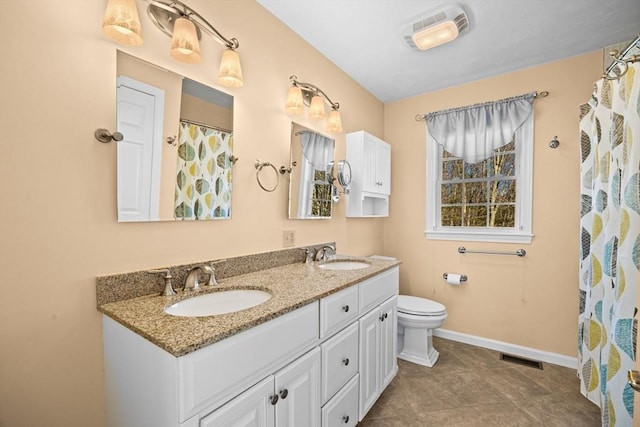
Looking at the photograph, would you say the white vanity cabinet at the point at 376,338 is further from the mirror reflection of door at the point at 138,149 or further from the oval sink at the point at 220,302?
the mirror reflection of door at the point at 138,149

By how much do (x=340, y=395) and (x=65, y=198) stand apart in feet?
4.77

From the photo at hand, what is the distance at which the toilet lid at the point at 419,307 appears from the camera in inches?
90.3

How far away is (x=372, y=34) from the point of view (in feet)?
6.51

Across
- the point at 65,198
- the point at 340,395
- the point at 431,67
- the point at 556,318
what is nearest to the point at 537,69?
the point at 431,67

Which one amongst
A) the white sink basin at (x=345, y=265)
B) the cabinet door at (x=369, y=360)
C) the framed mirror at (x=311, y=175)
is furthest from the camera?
the white sink basin at (x=345, y=265)

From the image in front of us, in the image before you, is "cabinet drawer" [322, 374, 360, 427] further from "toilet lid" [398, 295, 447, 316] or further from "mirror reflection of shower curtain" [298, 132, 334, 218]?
"mirror reflection of shower curtain" [298, 132, 334, 218]

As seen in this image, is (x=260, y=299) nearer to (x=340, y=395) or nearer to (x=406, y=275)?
(x=340, y=395)

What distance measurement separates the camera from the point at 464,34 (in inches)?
77.6

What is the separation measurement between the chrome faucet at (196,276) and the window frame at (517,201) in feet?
7.55

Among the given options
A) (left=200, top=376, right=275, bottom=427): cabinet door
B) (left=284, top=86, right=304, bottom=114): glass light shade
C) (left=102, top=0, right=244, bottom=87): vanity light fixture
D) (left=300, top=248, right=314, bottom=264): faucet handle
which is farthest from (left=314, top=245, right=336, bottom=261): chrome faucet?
(left=102, top=0, right=244, bottom=87): vanity light fixture

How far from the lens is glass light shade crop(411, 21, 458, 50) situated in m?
1.84

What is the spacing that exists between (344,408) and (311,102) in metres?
1.96

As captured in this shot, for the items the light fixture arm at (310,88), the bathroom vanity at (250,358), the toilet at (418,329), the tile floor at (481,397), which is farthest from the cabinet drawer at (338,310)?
the light fixture arm at (310,88)

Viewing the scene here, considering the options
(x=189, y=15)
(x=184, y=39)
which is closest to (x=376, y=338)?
(x=184, y=39)
